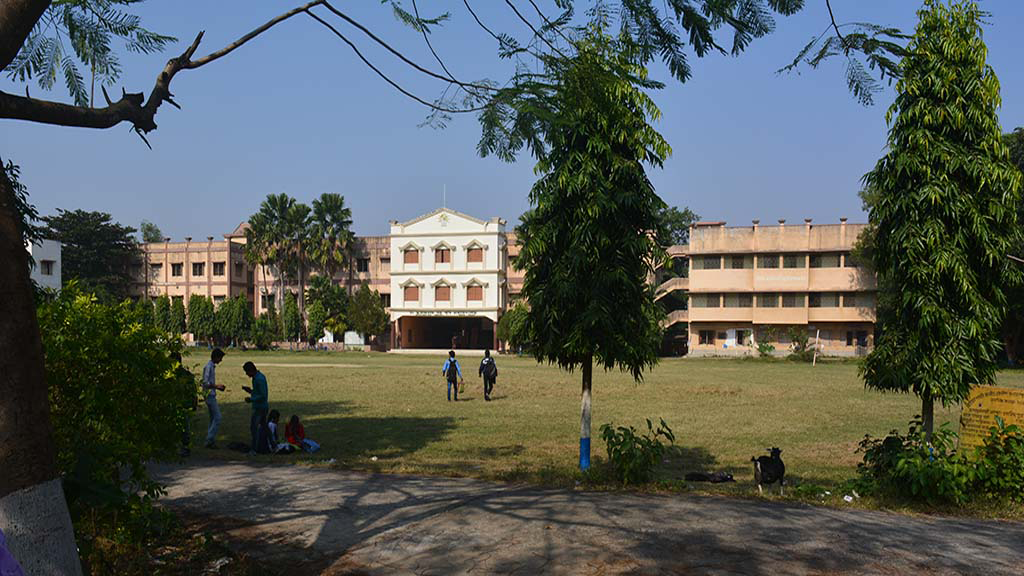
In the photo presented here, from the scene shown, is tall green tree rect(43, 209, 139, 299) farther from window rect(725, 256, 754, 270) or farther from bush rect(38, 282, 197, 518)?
bush rect(38, 282, 197, 518)

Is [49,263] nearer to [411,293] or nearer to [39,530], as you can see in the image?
[411,293]

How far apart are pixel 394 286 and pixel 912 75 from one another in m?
63.4

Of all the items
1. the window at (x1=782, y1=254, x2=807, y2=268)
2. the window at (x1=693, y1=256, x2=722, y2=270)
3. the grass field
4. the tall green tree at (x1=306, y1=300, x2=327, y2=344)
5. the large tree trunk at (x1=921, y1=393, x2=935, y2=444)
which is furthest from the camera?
the tall green tree at (x1=306, y1=300, x2=327, y2=344)

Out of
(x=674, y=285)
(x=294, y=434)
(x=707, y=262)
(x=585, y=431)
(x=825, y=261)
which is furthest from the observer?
(x=674, y=285)

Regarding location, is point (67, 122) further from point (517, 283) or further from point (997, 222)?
point (517, 283)

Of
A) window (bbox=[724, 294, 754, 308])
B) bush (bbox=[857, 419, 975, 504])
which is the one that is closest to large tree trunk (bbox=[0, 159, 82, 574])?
bush (bbox=[857, 419, 975, 504])

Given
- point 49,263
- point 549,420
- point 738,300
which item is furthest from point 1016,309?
point 49,263

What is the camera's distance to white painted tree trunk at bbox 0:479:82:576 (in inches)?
139

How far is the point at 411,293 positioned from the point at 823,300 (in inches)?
1413

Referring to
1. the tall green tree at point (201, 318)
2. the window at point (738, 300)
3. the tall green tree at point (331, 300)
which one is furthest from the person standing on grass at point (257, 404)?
the tall green tree at point (201, 318)

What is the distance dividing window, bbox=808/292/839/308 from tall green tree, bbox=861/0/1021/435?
52.1 m

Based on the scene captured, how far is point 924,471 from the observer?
8.02 metres

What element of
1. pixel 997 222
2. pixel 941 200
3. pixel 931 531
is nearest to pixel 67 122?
pixel 931 531

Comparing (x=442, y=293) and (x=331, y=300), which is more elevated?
(x=442, y=293)
